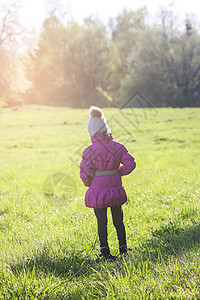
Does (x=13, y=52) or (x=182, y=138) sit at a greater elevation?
(x=13, y=52)

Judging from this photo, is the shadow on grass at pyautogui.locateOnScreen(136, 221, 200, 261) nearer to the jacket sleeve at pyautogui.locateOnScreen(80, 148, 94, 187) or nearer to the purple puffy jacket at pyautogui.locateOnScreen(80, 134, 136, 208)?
the purple puffy jacket at pyautogui.locateOnScreen(80, 134, 136, 208)

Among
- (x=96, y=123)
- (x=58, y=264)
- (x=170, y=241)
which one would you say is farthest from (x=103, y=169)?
(x=170, y=241)

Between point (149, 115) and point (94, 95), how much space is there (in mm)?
24705

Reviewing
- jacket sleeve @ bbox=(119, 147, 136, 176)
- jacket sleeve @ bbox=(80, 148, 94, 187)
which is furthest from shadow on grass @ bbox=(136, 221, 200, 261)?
jacket sleeve @ bbox=(80, 148, 94, 187)

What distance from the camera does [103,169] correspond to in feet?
12.5

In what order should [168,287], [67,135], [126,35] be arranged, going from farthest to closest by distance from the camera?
[126,35], [67,135], [168,287]

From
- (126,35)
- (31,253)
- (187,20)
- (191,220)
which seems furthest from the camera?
(126,35)

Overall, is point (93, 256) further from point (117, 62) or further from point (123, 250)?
point (117, 62)

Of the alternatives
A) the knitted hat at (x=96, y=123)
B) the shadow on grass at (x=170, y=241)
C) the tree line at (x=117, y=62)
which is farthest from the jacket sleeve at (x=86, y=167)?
the tree line at (x=117, y=62)

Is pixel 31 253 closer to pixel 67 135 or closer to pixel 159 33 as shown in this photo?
pixel 67 135

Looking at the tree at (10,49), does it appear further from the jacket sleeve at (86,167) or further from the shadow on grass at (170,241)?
the shadow on grass at (170,241)

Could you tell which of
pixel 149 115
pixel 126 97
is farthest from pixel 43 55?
pixel 149 115

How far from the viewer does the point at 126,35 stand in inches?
1753

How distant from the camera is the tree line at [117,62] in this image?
119 ft
